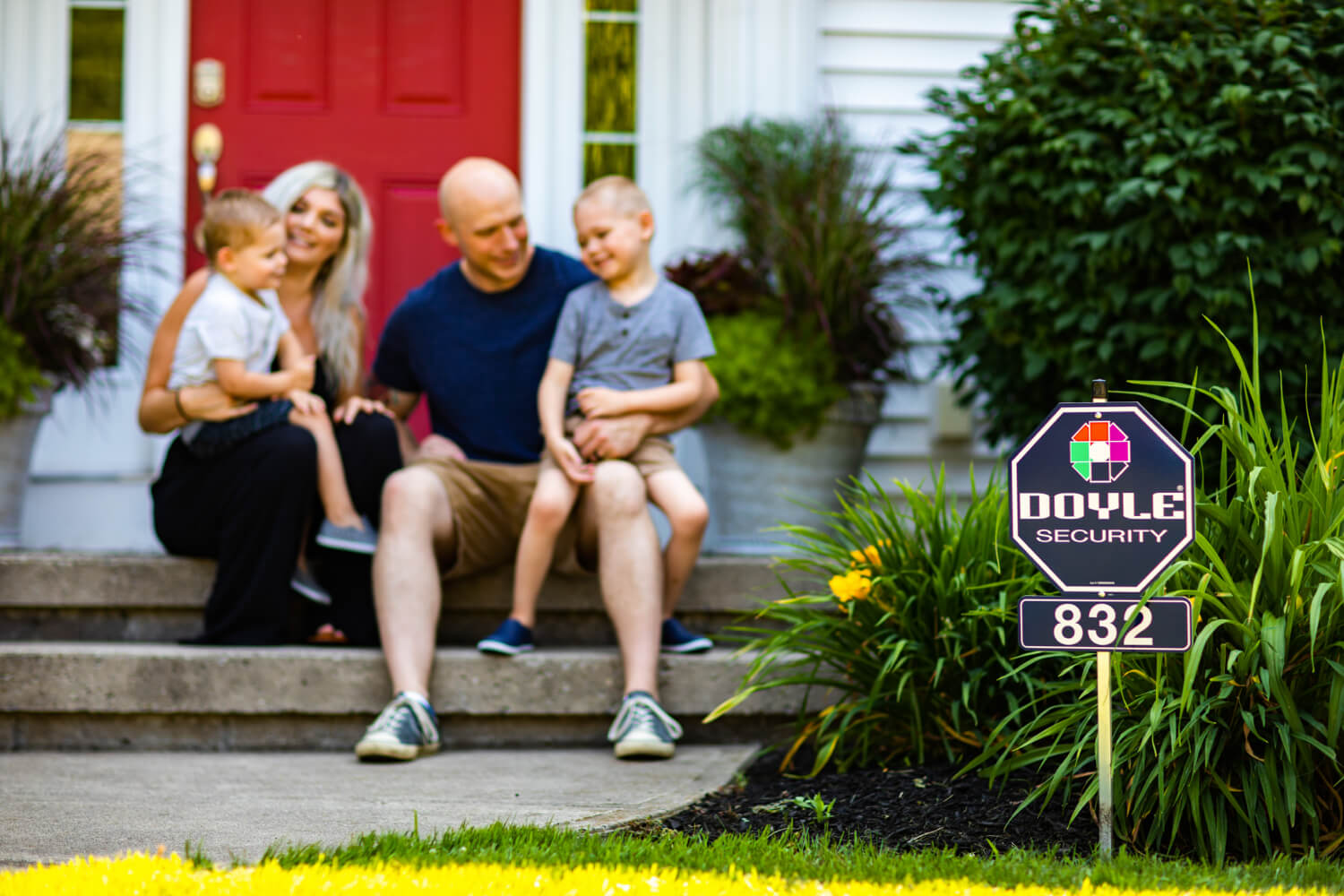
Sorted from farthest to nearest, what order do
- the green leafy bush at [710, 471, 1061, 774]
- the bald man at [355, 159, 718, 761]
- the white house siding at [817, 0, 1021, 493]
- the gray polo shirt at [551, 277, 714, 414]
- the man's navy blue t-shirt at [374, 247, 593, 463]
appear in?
the white house siding at [817, 0, 1021, 493], the man's navy blue t-shirt at [374, 247, 593, 463], the gray polo shirt at [551, 277, 714, 414], the bald man at [355, 159, 718, 761], the green leafy bush at [710, 471, 1061, 774]

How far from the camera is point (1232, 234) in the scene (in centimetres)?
319

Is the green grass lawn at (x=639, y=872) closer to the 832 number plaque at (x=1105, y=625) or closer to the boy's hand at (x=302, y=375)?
the 832 number plaque at (x=1105, y=625)

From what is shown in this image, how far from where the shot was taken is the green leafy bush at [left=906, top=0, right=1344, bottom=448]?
3.17m

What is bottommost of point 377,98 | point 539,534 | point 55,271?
point 539,534

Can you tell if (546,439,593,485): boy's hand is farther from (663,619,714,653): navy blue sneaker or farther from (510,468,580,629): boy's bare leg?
(663,619,714,653): navy blue sneaker

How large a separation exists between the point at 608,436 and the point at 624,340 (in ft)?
0.90

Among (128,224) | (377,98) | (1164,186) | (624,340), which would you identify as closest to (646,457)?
(624,340)

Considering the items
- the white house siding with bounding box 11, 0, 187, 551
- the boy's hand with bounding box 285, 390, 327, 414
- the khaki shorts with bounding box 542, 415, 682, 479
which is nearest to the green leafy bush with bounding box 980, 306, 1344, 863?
the khaki shorts with bounding box 542, 415, 682, 479

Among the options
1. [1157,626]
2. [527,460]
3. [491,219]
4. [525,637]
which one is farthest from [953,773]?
[491,219]

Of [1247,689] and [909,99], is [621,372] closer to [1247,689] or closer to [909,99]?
[1247,689]

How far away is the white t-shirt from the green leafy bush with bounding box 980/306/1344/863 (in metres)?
2.10

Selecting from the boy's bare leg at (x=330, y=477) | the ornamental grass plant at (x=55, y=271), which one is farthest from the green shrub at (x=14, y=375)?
the boy's bare leg at (x=330, y=477)

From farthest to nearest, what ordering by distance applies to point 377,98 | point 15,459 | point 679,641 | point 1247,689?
point 377,98, point 15,459, point 679,641, point 1247,689

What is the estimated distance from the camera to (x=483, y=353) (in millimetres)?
3578
